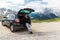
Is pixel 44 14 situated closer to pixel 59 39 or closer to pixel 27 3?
pixel 27 3

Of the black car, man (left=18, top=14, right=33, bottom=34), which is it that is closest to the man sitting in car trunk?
man (left=18, top=14, right=33, bottom=34)

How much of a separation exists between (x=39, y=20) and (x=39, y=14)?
0.44 m

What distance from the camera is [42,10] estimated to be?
13.7 metres

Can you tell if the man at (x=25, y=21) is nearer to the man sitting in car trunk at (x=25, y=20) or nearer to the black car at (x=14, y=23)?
the man sitting in car trunk at (x=25, y=20)

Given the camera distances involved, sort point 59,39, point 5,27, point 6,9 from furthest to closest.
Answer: point 6,9, point 5,27, point 59,39

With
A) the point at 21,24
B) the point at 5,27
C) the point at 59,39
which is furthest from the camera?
the point at 5,27

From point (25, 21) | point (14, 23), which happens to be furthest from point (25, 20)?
point (14, 23)

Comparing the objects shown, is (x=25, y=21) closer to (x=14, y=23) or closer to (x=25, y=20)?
(x=25, y=20)

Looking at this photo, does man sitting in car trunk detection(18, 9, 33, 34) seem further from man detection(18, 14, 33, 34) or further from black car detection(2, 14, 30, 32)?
black car detection(2, 14, 30, 32)

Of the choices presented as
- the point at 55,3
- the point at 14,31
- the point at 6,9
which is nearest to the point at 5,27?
the point at 14,31

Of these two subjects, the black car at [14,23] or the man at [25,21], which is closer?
the black car at [14,23]

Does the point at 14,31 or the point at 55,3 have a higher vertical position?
the point at 55,3

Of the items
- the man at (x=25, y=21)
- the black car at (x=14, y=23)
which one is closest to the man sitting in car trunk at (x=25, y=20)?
the man at (x=25, y=21)

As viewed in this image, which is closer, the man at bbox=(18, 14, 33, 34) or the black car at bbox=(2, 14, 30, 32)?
the black car at bbox=(2, 14, 30, 32)
